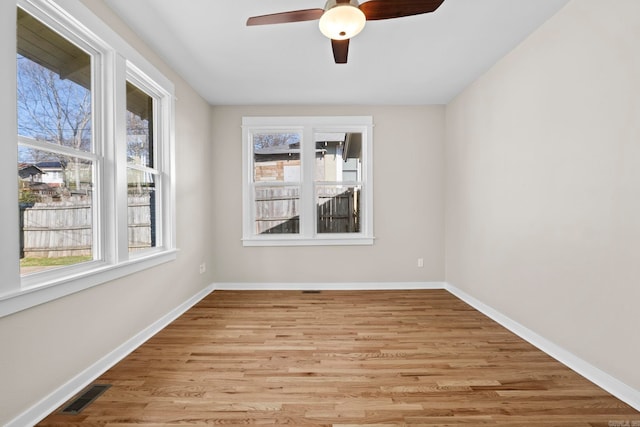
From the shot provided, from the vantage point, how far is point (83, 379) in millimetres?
2025

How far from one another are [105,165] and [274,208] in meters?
2.43

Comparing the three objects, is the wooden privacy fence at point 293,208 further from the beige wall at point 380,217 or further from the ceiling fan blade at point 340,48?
the ceiling fan blade at point 340,48

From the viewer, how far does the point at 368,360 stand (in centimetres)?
236

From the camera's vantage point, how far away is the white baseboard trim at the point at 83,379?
1663mm

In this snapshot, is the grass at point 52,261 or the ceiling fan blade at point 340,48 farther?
the ceiling fan blade at point 340,48

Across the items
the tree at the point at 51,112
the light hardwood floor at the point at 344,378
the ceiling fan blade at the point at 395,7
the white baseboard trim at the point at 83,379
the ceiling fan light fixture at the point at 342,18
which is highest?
the ceiling fan blade at the point at 395,7

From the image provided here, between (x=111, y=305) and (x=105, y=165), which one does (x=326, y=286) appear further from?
(x=105, y=165)

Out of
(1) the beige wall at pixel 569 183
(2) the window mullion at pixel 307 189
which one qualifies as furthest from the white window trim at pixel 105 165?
(1) the beige wall at pixel 569 183

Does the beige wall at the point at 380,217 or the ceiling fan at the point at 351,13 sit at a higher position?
the ceiling fan at the point at 351,13

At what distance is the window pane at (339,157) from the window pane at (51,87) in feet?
9.31

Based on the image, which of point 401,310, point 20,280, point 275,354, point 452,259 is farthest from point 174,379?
point 452,259

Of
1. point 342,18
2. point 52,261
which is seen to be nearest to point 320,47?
point 342,18

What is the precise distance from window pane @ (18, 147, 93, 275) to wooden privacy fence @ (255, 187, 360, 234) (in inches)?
95.7

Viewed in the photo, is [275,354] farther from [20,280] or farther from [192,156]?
[192,156]
